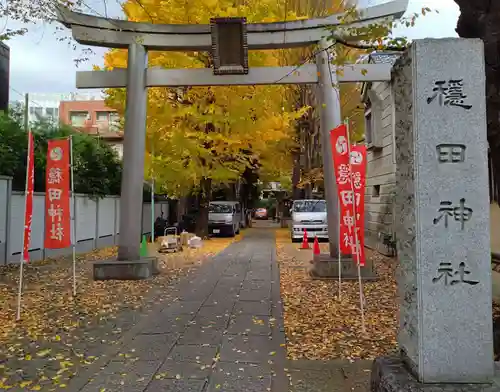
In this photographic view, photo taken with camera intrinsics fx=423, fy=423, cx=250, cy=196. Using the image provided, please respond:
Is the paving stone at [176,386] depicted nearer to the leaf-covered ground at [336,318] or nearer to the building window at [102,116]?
the leaf-covered ground at [336,318]

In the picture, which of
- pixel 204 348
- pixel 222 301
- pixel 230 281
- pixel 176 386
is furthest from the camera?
pixel 230 281

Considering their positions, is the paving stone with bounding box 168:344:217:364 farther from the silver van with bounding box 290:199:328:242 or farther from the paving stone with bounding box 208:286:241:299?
the silver van with bounding box 290:199:328:242

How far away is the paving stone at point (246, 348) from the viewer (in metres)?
4.69

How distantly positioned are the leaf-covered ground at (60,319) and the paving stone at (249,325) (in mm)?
1494

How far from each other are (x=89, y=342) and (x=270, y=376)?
243cm

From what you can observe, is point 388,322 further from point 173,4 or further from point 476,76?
point 173,4

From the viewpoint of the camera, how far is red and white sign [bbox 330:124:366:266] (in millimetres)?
7406

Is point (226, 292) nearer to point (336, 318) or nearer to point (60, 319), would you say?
point (336, 318)

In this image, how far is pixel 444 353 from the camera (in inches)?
122

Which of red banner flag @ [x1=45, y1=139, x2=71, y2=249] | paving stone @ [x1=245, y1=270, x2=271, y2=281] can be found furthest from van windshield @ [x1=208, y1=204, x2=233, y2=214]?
red banner flag @ [x1=45, y1=139, x2=71, y2=249]

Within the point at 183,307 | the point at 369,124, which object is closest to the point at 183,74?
the point at 183,307

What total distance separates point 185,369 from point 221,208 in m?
17.5

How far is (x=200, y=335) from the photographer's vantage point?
5.50m

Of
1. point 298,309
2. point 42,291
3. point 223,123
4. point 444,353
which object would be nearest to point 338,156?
point 298,309
